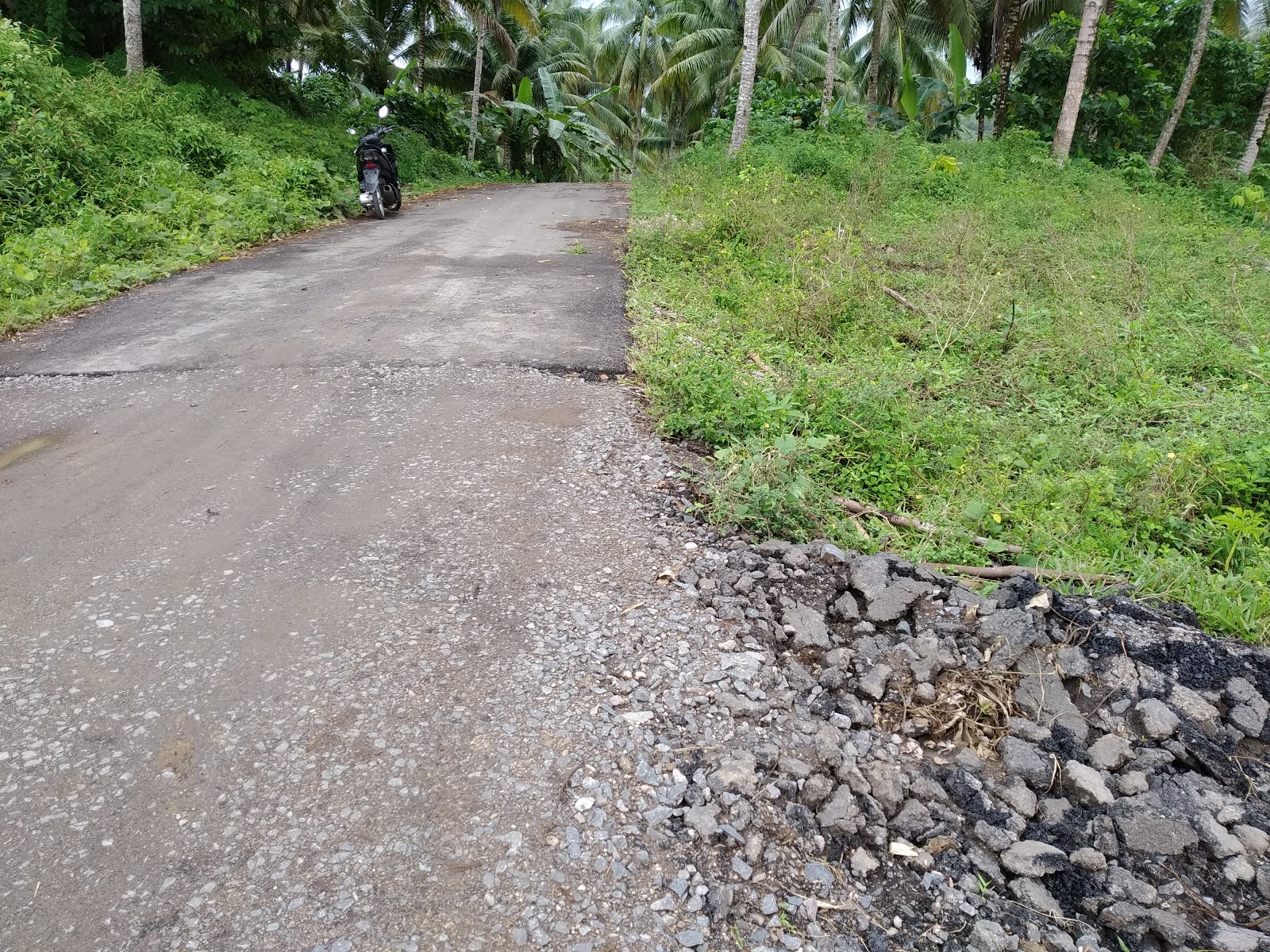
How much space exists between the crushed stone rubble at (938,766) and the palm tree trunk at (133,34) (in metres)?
13.5

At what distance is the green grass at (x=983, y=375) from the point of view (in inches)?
153

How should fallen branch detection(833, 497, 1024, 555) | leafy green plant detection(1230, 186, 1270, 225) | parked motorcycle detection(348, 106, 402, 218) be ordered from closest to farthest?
1. fallen branch detection(833, 497, 1024, 555)
2. parked motorcycle detection(348, 106, 402, 218)
3. leafy green plant detection(1230, 186, 1270, 225)

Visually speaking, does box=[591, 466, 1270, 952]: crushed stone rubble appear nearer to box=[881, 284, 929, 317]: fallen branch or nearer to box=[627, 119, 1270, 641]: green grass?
box=[627, 119, 1270, 641]: green grass

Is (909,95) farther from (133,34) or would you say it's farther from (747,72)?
(133,34)

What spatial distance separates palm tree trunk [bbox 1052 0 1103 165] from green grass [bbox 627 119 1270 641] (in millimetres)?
3151

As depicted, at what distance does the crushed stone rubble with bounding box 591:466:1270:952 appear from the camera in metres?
2.20

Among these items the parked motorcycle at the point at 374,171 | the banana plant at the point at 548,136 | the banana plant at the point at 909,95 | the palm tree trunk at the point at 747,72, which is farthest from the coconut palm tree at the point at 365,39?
the banana plant at the point at 909,95

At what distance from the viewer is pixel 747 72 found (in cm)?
1450

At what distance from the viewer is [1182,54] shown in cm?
1897

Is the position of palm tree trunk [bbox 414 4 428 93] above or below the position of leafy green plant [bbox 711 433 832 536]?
above

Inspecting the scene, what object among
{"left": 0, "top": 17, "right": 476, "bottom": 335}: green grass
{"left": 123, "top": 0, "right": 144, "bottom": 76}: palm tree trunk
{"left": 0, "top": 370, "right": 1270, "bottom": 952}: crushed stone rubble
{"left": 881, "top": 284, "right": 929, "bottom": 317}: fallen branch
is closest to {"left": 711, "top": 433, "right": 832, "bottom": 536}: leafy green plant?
{"left": 0, "top": 370, "right": 1270, "bottom": 952}: crushed stone rubble

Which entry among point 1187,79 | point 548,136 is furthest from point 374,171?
point 1187,79

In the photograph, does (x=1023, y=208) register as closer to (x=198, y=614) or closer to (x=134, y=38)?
(x=198, y=614)

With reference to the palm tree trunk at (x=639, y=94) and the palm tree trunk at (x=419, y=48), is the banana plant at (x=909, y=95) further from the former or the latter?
the palm tree trunk at (x=419, y=48)
